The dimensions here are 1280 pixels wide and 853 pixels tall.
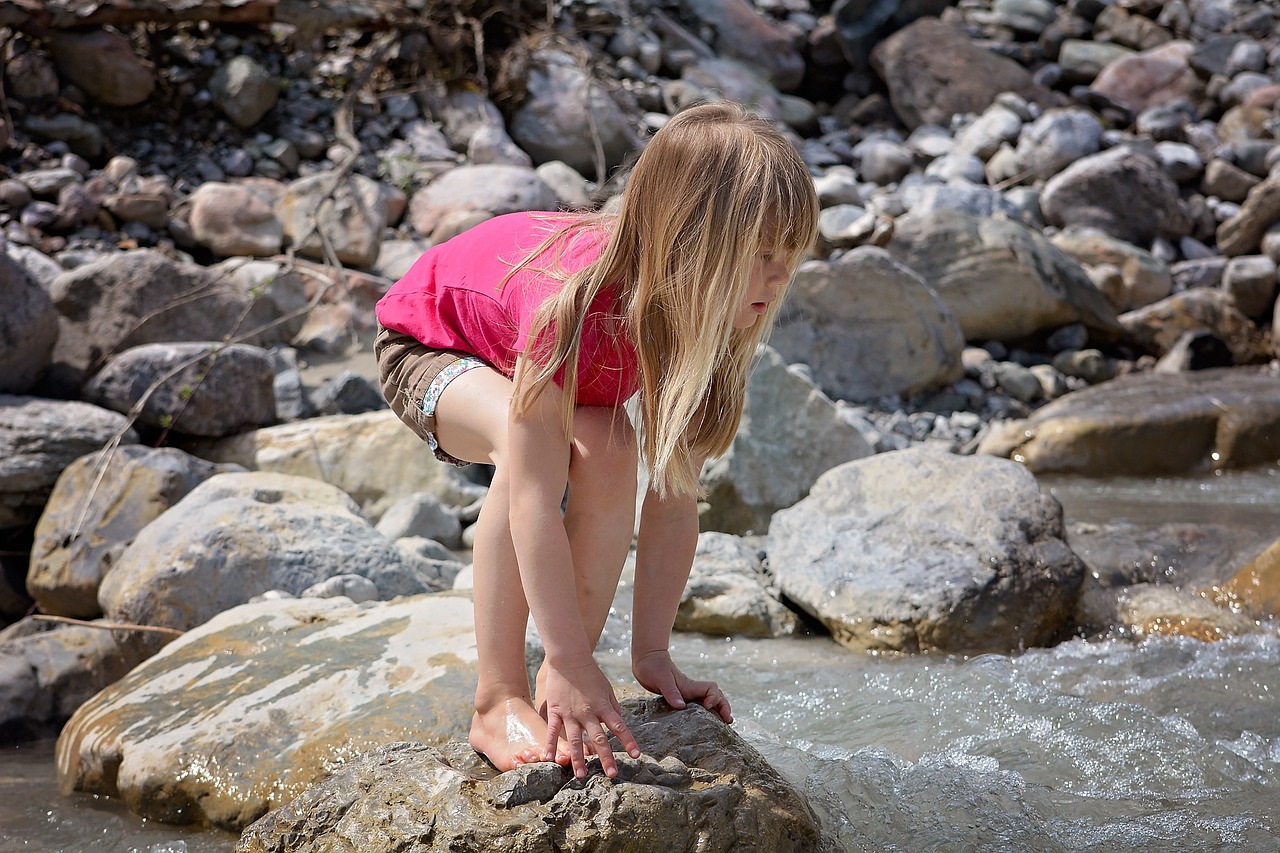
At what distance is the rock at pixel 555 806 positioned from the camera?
6.14 feet

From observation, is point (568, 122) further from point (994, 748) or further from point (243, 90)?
point (994, 748)

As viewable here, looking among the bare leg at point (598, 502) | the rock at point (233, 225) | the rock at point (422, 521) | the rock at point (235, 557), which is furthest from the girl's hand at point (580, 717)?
the rock at point (233, 225)

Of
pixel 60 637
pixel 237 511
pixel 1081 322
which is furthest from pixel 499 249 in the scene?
pixel 1081 322

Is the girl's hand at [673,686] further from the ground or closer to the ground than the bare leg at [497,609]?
closer to the ground

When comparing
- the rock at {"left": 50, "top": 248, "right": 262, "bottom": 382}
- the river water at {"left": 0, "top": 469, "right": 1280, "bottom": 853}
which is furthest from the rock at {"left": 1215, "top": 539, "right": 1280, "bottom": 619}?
the rock at {"left": 50, "top": 248, "right": 262, "bottom": 382}

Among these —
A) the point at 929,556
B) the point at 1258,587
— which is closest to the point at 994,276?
the point at 1258,587

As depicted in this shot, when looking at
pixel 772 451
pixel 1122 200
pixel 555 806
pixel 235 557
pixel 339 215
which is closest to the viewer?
pixel 555 806

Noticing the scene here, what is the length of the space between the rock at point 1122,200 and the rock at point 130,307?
23.9ft

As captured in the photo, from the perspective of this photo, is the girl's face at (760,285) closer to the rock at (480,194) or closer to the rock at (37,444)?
the rock at (37,444)

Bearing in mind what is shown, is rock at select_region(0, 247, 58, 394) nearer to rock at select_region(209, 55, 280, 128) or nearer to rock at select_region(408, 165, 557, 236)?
rock at select_region(408, 165, 557, 236)

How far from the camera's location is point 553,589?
1.97 m

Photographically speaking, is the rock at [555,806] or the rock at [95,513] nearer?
the rock at [555,806]

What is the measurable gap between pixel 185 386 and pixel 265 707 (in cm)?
293

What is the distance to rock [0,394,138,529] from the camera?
4.87m
